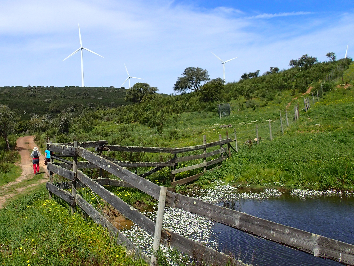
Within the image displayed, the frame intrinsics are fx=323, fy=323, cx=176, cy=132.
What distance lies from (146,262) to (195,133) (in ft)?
79.5

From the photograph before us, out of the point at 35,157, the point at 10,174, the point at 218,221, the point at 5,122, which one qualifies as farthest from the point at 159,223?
the point at 5,122

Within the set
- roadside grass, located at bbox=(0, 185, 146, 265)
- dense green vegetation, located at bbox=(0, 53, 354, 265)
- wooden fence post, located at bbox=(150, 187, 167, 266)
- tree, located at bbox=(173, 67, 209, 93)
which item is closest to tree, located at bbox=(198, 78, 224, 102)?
dense green vegetation, located at bbox=(0, 53, 354, 265)

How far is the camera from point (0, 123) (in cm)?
3206

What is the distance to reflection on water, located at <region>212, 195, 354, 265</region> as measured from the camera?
278 inches

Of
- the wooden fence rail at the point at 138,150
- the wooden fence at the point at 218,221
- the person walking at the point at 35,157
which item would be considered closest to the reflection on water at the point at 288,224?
the wooden fence at the point at 218,221

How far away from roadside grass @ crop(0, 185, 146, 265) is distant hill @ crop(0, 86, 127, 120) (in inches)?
2819

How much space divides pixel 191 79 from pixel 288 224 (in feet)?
238

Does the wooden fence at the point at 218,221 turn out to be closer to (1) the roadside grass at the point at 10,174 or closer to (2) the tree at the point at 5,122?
(1) the roadside grass at the point at 10,174

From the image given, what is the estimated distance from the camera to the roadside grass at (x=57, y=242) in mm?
5168

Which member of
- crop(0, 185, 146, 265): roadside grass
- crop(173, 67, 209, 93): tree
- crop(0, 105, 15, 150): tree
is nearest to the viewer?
crop(0, 185, 146, 265): roadside grass

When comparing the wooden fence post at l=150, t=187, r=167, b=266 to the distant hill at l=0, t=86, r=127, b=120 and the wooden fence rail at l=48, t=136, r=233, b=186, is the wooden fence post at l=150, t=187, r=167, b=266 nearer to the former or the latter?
the wooden fence rail at l=48, t=136, r=233, b=186

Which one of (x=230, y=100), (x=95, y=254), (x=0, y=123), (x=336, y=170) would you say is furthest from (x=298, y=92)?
(x=95, y=254)

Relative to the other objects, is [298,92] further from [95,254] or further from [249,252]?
[95,254]

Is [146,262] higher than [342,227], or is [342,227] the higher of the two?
[146,262]
